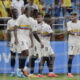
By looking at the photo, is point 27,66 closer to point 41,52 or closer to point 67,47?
point 41,52

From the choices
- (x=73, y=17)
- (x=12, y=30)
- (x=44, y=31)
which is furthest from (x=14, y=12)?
(x=73, y=17)

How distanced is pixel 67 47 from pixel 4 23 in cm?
138

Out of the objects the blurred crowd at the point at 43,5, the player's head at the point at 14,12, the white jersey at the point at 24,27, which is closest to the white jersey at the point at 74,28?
the blurred crowd at the point at 43,5

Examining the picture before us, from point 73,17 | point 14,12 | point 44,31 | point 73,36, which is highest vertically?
point 14,12

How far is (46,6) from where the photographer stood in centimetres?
766

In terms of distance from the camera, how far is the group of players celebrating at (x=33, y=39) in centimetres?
646

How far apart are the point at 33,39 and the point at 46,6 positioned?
3.14ft

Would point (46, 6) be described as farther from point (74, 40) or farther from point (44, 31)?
point (74, 40)

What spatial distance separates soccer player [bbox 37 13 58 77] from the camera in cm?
689

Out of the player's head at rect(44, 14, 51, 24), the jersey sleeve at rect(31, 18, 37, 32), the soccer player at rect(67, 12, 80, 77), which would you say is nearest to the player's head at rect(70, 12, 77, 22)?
the soccer player at rect(67, 12, 80, 77)

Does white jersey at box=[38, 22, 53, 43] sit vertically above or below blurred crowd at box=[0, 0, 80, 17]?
below

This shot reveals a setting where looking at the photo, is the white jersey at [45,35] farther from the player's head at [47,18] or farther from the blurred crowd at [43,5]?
the blurred crowd at [43,5]

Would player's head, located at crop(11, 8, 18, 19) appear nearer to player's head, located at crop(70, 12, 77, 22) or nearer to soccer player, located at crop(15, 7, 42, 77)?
soccer player, located at crop(15, 7, 42, 77)

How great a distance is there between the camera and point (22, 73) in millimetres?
6562
